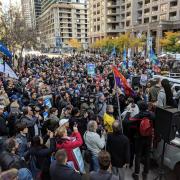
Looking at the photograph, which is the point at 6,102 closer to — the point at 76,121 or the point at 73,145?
the point at 76,121

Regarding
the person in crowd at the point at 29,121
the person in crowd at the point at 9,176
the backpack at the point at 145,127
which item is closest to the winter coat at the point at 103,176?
the person in crowd at the point at 9,176

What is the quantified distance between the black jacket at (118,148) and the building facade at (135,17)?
1962 inches

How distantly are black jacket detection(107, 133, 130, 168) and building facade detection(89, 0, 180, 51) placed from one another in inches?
1962

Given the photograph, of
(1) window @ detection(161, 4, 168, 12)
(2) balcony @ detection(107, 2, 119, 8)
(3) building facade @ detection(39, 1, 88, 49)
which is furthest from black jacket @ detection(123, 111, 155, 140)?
(3) building facade @ detection(39, 1, 88, 49)

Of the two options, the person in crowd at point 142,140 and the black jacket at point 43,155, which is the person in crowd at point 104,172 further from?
the person in crowd at point 142,140

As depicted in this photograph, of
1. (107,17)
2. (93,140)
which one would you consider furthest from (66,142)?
(107,17)

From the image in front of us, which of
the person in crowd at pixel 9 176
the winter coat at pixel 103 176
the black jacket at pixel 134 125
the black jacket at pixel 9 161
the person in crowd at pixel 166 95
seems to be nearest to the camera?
the person in crowd at pixel 9 176

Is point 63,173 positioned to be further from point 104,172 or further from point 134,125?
point 134,125

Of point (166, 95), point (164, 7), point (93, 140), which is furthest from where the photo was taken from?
point (164, 7)

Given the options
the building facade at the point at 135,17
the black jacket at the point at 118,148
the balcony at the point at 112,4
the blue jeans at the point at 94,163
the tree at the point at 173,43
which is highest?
the balcony at the point at 112,4

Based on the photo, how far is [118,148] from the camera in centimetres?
458

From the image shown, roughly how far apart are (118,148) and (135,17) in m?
64.4

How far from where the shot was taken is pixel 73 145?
4352 millimetres

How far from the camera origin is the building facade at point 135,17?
167 feet
